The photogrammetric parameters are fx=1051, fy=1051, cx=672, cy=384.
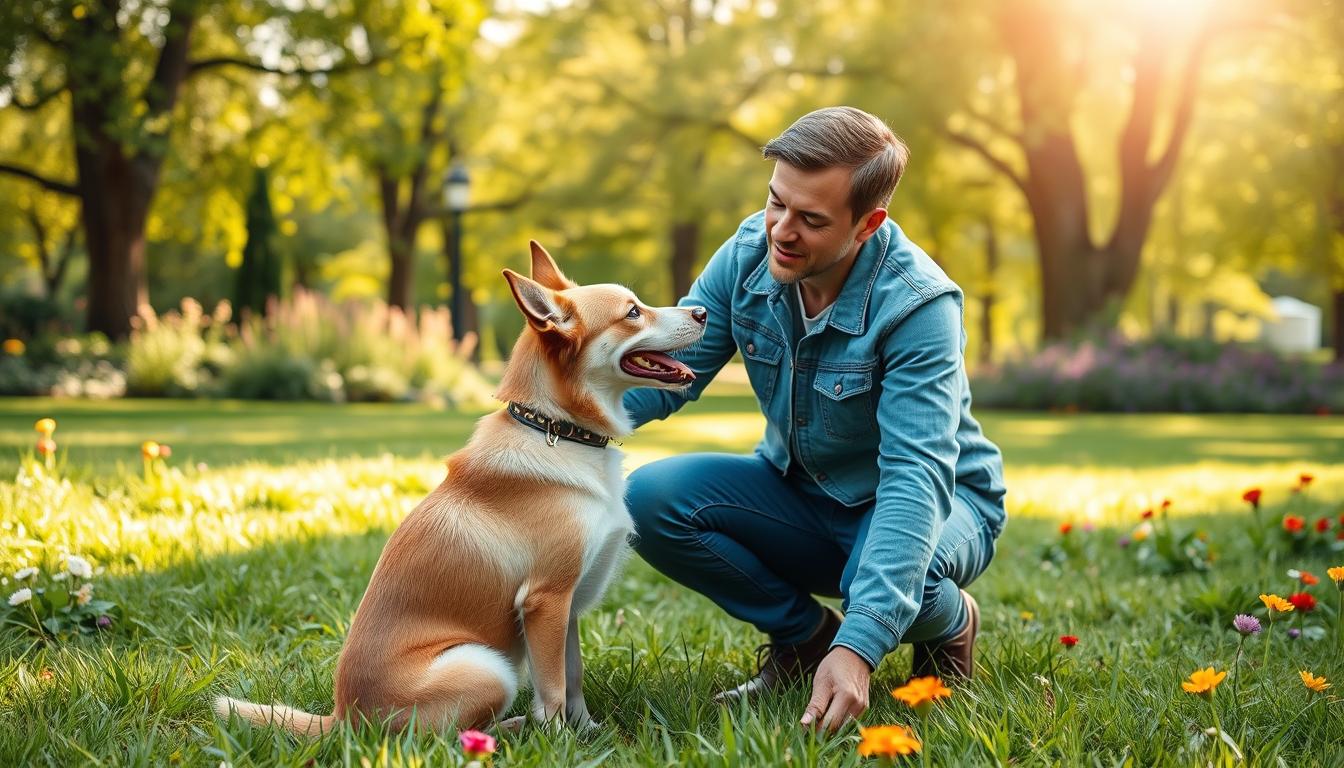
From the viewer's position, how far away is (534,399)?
3072mm

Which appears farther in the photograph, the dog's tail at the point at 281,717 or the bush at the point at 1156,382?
the bush at the point at 1156,382

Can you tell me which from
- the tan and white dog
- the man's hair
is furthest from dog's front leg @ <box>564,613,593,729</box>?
the man's hair

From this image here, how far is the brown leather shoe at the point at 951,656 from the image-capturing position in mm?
3285

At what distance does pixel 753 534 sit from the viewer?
3518 millimetres

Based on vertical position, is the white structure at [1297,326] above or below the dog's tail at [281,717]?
below

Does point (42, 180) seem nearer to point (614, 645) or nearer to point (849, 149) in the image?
point (614, 645)

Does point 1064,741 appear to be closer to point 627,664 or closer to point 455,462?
point 627,664

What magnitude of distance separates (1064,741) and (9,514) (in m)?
4.20

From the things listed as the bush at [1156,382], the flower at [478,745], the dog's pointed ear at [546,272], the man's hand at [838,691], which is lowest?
the bush at [1156,382]

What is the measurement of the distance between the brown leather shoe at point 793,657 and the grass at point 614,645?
0.12 meters

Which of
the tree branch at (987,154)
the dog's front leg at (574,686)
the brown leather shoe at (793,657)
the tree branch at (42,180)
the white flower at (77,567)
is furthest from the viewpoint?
the tree branch at (987,154)

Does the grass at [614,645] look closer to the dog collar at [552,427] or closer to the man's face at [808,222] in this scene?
the dog collar at [552,427]

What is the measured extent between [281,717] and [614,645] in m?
1.29

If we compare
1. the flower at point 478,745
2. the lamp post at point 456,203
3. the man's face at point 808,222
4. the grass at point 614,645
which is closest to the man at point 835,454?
the man's face at point 808,222
